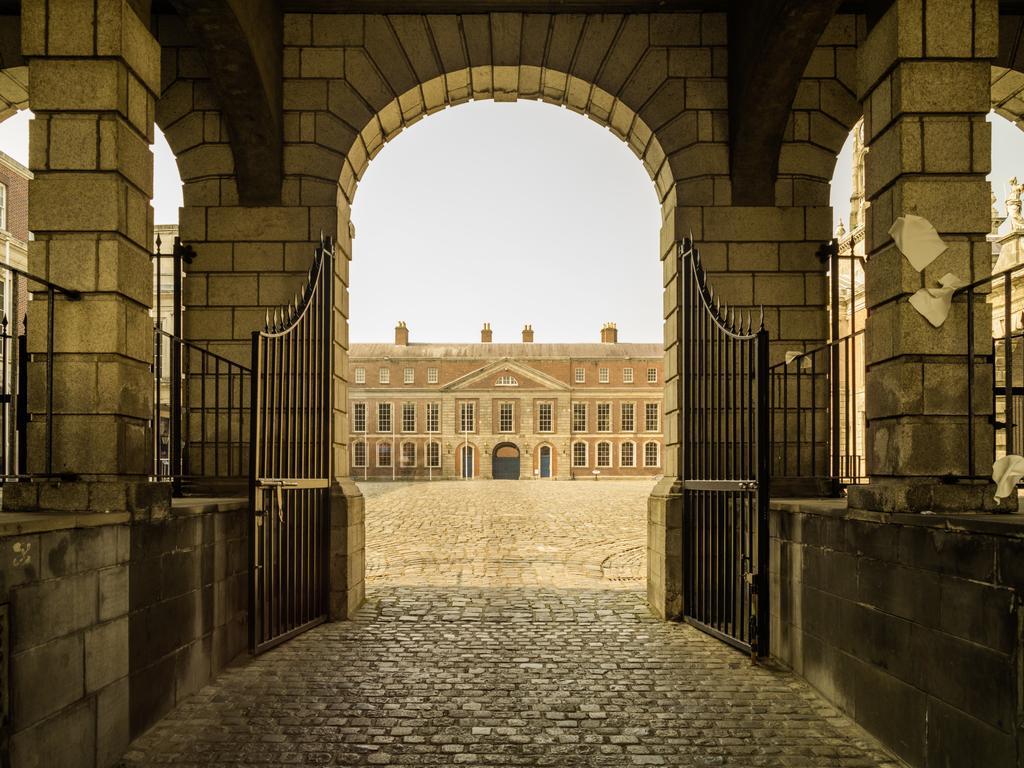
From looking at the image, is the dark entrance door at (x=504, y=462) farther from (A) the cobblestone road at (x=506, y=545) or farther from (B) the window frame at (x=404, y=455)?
(A) the cobblestone road at (x=506, y=545)

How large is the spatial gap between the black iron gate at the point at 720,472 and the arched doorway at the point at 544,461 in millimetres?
47281

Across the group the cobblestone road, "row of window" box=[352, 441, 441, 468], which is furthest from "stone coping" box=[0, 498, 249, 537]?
"row of window" box=[352, 441, 441, 468]

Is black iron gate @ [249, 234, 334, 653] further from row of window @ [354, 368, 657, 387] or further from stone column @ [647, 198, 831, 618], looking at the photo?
row of window @ [354, 368, 657, 387]

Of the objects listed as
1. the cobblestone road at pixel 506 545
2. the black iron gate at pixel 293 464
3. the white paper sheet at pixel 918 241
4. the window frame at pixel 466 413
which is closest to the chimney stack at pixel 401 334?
the window frame at pixel 466 413

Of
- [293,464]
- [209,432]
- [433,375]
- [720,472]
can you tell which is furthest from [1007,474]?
[433,375]

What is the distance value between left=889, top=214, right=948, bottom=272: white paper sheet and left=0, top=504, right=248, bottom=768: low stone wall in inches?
154

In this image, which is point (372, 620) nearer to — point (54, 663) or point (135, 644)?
point (135, 644)

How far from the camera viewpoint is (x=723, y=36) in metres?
7.00

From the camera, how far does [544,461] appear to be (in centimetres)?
5416

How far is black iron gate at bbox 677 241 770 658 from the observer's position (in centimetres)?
542

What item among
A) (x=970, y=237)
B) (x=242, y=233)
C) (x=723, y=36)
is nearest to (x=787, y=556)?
(x=970, y=237)

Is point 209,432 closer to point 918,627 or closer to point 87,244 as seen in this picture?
point 87,244

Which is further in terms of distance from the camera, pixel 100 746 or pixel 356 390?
pixel 356 390

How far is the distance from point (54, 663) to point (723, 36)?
663 centimetres
